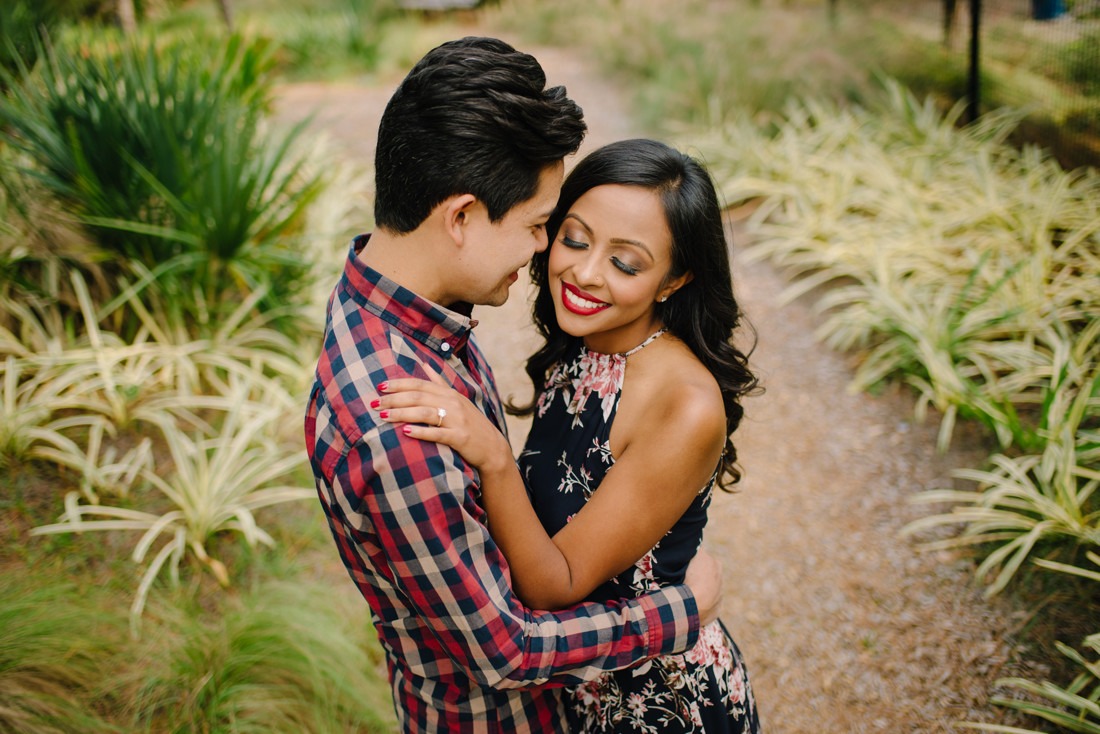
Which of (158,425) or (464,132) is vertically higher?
(464,132)

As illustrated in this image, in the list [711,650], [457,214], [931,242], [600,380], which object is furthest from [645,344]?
[931,242]

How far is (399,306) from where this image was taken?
1.40 meters

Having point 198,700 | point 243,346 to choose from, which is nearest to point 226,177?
point 243,346

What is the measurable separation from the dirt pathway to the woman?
4.17 feet

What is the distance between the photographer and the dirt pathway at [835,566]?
288cm

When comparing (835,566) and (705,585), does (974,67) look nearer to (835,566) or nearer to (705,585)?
(835,566)

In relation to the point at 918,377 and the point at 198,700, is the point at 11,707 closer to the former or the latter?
the point at 198,700

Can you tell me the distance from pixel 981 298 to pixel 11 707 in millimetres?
4761

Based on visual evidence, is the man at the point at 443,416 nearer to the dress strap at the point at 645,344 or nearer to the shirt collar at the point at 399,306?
the shirt collar at the point at 399,306

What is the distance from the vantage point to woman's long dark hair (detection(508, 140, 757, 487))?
1697 mm

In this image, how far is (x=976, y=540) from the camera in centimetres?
327

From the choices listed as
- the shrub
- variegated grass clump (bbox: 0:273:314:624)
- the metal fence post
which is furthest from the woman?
the metal fence post

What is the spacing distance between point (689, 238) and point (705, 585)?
778 millimetres

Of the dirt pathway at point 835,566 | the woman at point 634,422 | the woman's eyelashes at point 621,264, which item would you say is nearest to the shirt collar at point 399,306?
the woman at point 634,422
